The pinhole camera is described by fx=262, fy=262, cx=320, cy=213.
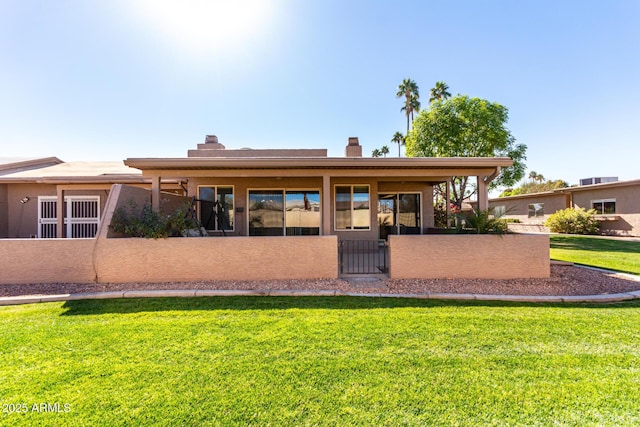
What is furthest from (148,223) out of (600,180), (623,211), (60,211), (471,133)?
(600,180)

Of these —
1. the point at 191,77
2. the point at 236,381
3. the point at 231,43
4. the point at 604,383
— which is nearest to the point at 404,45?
the point at 231,43

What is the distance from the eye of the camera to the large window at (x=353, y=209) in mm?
10273

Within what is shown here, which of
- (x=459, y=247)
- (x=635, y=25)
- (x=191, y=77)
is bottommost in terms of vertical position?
(x=459, y=247)

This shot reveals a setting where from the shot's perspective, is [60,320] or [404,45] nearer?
[60,320]

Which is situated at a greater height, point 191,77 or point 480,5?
point 480,5

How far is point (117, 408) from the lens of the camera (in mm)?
2270

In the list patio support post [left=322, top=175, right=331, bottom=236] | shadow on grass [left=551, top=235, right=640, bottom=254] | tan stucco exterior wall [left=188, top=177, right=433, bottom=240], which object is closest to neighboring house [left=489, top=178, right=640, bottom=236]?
shadow on grass [left=551, top=235, right=640, bottom=254]

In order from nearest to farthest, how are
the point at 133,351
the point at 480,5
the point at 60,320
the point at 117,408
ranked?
1. the point at 117,408
2. the point at 133,351
3. the point at 60,320
4. the point at 480,5

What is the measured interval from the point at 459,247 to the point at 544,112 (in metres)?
16.4

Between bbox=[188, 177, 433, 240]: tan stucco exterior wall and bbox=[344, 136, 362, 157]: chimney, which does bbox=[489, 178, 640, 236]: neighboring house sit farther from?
bbox=[344, 136, 362, 157]: chimney

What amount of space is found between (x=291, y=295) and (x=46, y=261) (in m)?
5.67

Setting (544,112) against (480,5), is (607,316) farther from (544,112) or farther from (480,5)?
(544,112)

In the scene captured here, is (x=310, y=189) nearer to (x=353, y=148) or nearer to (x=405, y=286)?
(x=353, y=148)

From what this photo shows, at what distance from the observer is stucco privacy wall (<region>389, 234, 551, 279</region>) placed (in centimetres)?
617
